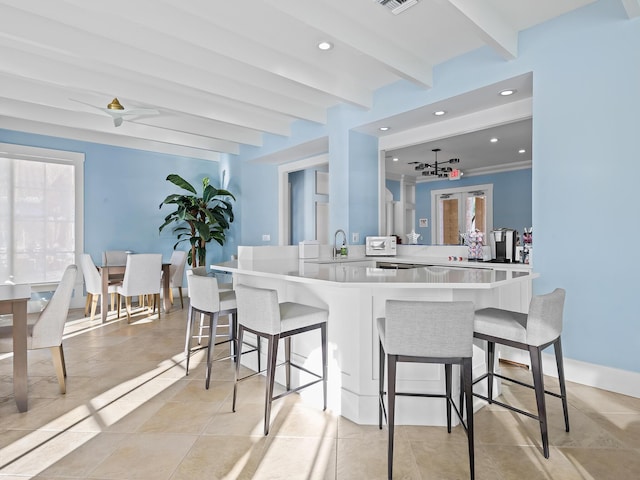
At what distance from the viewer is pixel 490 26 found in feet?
8.93

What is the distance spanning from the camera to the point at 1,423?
86.7 inches

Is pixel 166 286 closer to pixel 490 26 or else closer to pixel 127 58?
pixel 127 58

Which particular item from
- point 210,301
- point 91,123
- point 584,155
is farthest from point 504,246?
point 91,123

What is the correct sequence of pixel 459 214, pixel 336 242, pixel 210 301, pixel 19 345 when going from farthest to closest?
pixel 459 214 → pixel 336 242 → pixel 210 301 → pixel 19 345

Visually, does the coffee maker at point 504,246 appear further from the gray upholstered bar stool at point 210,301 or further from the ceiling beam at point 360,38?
the gray upholstered bar stool at point 210,301

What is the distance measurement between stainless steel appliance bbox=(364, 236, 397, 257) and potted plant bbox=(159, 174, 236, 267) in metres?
2.70

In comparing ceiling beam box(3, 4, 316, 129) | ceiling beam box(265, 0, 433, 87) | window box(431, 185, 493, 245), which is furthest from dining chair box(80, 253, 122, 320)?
window box(431, 185, 493, 245)

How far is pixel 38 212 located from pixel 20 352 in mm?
3672

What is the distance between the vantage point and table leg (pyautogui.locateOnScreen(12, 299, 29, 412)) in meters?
2.31

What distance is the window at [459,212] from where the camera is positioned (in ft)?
25.4

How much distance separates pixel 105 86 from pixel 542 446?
15.3 ft

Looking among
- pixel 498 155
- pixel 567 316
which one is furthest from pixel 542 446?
pixel 498 155

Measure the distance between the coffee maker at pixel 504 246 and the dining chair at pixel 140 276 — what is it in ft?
13.3

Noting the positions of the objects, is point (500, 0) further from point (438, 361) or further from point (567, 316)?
point (438, 361)
